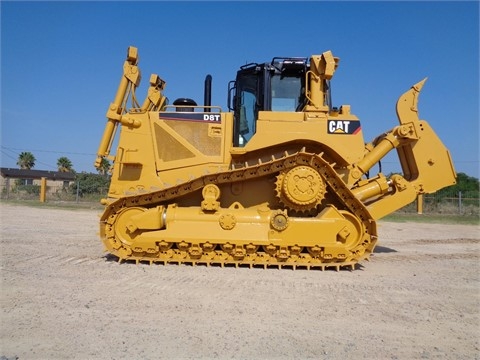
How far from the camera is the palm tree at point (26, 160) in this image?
59219 millimetres

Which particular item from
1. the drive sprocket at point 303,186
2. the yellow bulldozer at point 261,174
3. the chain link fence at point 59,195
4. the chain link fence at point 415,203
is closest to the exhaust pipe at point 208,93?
the yellow bulldozer at point 261,174

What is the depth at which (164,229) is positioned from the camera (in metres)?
7.48

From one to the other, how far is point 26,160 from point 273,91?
6036 centimetres

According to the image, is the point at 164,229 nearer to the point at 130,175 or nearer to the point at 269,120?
the point at 130,175

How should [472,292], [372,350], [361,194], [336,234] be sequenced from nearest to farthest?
1. [372,350]
2. [472,292]
3. [336,234]
4. [361,194]

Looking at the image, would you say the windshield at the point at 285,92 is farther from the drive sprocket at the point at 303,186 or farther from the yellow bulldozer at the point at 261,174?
the drive sprocket at the point at 303,186

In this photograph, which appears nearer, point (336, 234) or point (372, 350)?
point (372, 350)

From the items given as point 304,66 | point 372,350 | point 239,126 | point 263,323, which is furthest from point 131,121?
point 372,350

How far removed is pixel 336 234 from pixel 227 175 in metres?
2.23

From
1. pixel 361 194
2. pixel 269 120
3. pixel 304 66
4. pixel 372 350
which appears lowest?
pixel 372 350

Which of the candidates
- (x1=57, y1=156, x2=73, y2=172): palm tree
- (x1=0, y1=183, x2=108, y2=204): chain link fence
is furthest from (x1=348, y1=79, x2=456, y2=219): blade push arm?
(x1=57, y1=156, x2=73, y2=172): palm tree

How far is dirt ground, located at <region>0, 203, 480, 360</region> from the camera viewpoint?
11.8 feet

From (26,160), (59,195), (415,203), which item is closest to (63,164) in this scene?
(26,160)

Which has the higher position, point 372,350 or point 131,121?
point 131,121
